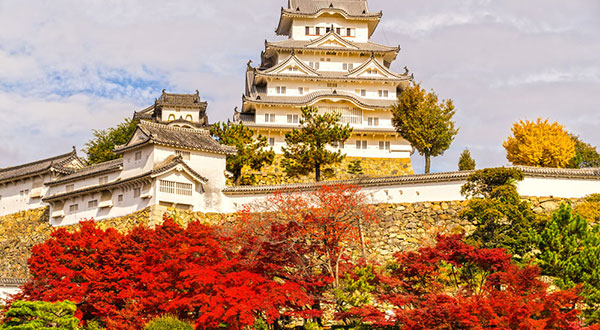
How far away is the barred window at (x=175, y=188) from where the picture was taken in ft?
114

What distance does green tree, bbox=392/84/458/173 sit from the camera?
4084 centimetres

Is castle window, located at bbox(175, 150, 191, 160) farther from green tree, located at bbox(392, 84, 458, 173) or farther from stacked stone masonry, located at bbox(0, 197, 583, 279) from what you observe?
green tree, located at bbox(392, 84, 458, 173)

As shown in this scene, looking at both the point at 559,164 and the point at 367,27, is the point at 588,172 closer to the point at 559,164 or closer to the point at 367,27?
the point at 559,164

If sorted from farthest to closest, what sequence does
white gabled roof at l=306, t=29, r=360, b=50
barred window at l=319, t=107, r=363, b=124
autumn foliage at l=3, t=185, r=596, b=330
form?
white gabled roof at l=306, t=29, r=360, b=50 → barred window at l=319, t=107, r=363, b=124 → autumn foliage at l=3, t=185, r=596, b=330

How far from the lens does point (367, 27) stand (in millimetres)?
59219

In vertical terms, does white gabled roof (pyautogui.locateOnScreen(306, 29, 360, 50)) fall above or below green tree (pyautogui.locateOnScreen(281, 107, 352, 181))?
above

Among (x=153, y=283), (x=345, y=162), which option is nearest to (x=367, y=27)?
(x=345, y=162)

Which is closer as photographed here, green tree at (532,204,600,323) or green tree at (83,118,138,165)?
green tree at (532,204,600,323)

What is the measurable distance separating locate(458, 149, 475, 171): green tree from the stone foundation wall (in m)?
3.70

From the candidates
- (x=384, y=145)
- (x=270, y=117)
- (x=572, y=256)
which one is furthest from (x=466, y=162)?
(x=572, y=256)

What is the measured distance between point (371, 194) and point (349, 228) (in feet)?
23.9

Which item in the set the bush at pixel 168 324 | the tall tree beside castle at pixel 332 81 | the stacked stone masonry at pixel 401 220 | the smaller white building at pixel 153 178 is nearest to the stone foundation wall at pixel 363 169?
the tall tree beside castle at pixel 332 81

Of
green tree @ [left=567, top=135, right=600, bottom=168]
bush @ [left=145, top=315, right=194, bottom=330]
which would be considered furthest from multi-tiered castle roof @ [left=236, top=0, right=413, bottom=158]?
bush @ [left=145, top=315, right=194, bottom=330]

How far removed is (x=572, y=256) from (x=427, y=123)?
18.8m
